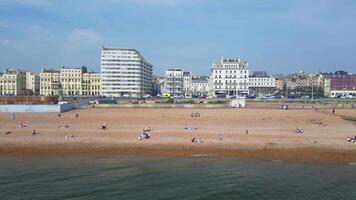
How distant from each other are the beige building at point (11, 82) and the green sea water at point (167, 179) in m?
126

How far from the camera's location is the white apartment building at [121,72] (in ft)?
457

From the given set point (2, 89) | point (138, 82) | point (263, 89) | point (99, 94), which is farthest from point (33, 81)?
point (263, 89)

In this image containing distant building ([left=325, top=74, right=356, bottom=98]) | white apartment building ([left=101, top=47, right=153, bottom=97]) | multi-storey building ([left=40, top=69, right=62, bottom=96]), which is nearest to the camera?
white apartment building ([left=101, top=47, right=153, bottom=97])

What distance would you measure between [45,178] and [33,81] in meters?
144

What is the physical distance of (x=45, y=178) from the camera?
1734 centimetres

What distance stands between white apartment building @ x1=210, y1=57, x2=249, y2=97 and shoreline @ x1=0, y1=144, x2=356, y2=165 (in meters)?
101

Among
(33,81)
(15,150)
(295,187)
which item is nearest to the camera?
(295,187)

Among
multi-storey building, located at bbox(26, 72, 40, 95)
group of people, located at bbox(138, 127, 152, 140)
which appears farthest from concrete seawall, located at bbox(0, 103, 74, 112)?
multi-storey building, located at bbox(26, 72, 40, 95)

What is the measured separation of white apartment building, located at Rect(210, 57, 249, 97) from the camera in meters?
124

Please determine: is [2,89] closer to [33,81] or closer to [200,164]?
[33,81]

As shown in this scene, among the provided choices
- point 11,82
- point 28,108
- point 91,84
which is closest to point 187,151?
point 28,108

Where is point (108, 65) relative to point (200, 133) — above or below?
above

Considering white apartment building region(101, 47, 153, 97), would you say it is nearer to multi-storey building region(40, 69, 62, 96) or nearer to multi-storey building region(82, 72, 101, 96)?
multi-storey building region(82, 72, 101, 96)

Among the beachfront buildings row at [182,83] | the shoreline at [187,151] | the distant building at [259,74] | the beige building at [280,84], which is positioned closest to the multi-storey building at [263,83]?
the distant building at [259,74]
